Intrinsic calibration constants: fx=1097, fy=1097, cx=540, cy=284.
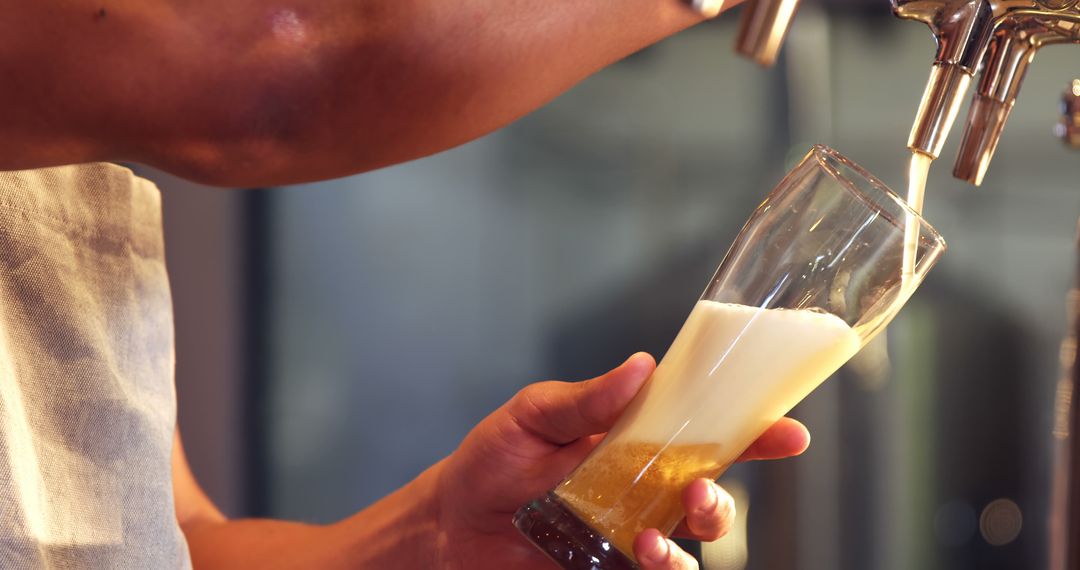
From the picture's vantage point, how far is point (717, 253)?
7.92 ft

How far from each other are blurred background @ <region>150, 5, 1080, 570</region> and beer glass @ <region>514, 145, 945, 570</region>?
5.53ft

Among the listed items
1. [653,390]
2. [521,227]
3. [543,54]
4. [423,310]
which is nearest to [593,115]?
[521,227]

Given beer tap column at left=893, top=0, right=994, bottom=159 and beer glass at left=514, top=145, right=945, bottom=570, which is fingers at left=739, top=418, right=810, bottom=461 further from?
beer tap column at left=893, top=0, right=994, bottom=159

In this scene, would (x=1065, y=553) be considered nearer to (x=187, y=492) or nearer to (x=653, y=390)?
(x=653, y=390)

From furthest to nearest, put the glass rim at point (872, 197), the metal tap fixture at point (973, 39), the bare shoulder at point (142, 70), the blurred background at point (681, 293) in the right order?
the blurred background at point (681, 293)
the glass rim at point (872, 197)
the metal tap fixture at point (973, 39)
the bare shoulder at point (142, 70)

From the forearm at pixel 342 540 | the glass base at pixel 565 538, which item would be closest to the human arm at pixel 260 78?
the glass base at pixel 565 538

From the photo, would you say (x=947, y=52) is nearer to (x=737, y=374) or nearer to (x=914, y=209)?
(x=914, y=209)

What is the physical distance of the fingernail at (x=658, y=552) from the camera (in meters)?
0.63

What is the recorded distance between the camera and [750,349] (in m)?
0.68

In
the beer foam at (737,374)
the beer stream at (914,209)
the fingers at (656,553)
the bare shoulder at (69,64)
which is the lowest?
the fingers at (656,553)

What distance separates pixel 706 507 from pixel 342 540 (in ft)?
1.21

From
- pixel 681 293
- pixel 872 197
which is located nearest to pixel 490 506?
pixel 872 197

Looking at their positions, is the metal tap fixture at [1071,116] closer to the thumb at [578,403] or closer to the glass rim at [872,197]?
the glass rim at [872,197]

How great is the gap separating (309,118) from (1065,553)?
0.70 metres
